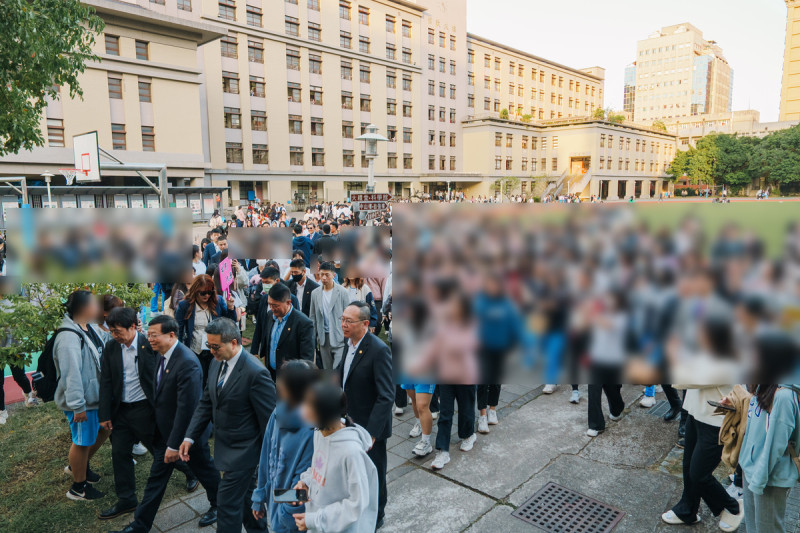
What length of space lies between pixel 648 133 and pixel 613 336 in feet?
291

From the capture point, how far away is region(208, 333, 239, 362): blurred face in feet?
12.2

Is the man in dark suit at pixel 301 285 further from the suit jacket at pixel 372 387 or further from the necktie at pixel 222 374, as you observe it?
the necktie at pixel 222 374

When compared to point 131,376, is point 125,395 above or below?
below

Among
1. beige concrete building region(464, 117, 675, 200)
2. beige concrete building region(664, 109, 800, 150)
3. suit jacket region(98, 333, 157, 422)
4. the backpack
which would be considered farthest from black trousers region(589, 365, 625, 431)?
beige concrete building region(664, 109, 800, 150)

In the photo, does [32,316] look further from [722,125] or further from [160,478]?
[722,125]

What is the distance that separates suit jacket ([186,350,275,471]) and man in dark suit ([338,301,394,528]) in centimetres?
73

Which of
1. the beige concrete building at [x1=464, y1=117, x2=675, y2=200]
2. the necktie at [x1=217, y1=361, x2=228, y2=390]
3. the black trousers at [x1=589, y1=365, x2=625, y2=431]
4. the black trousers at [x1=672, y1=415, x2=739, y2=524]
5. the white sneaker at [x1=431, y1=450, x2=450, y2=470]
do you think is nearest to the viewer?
the necktie at [x1=217, y1=361, x2=228, y2=390]

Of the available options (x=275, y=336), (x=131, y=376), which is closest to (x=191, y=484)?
(x=131, y=376)

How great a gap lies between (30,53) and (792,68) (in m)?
114

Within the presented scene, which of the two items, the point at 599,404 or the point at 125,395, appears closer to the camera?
the point at 125,395

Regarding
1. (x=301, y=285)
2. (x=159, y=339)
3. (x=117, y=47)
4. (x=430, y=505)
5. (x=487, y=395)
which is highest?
(x=117, y=47)

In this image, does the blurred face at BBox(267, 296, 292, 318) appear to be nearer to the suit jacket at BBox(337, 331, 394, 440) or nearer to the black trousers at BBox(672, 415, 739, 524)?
the suit jacket at BBox(337, 331, 394, 440)

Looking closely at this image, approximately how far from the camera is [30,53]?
8258 millimetres

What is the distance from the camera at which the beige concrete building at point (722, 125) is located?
91.0m
